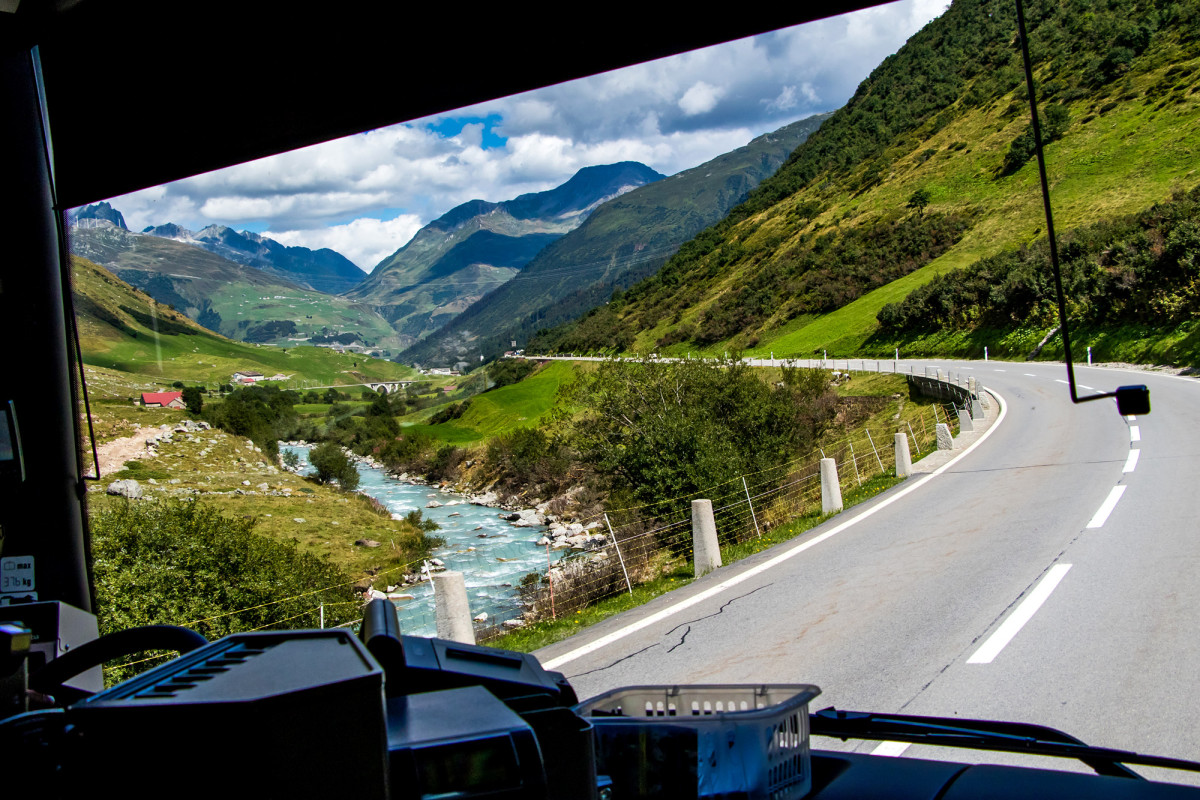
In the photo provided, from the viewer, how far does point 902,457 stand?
1686 centimetres

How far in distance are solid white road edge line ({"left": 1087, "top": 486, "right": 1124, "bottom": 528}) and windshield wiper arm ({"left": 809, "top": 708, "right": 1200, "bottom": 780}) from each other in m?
9.19

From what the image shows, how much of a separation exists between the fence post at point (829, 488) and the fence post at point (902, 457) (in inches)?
135

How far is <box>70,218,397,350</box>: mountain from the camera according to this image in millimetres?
12500

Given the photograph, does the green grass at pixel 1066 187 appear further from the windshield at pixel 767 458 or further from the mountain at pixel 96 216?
the mountain at pixel 96 216

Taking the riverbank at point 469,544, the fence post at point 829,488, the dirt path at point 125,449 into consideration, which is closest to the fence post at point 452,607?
the fence post at point 829,488

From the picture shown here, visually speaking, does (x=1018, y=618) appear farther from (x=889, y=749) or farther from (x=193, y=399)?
(x=193, y=399)

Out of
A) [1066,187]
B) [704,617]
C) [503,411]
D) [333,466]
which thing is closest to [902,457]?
[704,617]

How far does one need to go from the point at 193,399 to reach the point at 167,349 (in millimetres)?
7593

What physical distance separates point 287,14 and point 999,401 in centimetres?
2928

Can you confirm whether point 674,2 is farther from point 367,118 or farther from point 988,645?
point 988,645

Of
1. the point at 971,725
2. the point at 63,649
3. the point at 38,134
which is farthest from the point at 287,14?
the point at 971,725

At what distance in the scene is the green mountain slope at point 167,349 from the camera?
17.6 ft

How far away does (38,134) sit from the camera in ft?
11.3

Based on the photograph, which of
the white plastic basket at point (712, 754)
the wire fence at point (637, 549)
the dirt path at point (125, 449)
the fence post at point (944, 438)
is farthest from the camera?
the fence post at point (944, 438)
